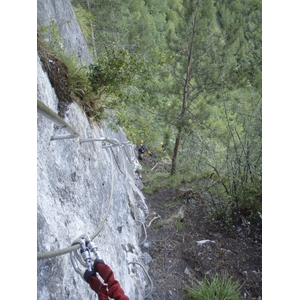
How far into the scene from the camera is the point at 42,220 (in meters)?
1.29

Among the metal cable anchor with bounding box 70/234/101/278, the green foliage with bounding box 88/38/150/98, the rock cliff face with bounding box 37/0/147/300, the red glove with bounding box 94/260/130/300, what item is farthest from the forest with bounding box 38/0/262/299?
the red glove with bounding box 94/260/130/300

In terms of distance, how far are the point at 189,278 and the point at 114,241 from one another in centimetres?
151

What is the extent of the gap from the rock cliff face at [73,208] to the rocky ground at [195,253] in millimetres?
523

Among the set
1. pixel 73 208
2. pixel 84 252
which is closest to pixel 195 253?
pixel 73 208

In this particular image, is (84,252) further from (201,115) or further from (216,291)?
(201,115)

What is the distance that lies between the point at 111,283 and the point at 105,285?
35 millimetres

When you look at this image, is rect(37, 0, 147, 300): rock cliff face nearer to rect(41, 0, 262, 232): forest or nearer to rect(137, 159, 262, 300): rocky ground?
rect(137, 159, 262, 300): rocky ground

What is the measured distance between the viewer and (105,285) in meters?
0.94

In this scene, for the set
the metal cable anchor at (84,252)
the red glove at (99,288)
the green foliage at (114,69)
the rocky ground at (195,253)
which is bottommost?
the rocky ground at (195,253)

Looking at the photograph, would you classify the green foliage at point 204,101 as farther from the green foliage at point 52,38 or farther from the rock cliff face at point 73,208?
the rock cliff face at point 73,208

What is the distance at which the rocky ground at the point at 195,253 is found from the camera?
2967 mm

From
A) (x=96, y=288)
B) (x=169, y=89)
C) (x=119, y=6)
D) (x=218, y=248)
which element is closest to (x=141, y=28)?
(x=119, y=6)

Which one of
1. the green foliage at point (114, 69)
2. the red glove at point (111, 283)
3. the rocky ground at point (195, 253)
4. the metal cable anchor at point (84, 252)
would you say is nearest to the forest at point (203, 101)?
the green foliage at point (114, 69)

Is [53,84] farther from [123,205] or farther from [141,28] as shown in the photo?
[141,28]
